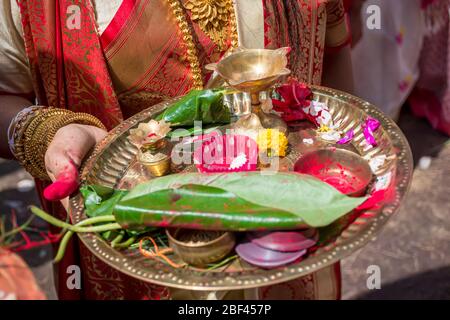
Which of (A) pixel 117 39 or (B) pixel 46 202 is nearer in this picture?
(A) pixel 117 39

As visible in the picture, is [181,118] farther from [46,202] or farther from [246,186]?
[46,202]

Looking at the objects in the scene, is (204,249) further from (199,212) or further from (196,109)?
(196,109)

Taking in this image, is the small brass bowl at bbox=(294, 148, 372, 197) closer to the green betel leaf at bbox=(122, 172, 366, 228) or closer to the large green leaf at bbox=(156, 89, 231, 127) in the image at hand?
the green betel leaf at bbox=(122, 172, 366, 228)

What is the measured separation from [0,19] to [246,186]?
2.81 ft

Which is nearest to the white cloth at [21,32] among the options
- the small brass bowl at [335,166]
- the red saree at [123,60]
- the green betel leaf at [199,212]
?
the red saree at [123,60]

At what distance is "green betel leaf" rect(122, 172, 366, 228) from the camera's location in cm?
99

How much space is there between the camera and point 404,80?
11.0 ft

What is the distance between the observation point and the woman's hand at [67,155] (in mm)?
1162

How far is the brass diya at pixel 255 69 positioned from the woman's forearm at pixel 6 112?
585 millimetres

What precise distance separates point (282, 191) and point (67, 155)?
563 millimetres

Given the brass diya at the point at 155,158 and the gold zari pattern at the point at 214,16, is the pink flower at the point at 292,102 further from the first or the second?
the brass diya at the point at 155,158

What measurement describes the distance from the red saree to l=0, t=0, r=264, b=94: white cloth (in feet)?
0.08

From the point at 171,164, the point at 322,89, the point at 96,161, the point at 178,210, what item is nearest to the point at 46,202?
the point at 96,161
